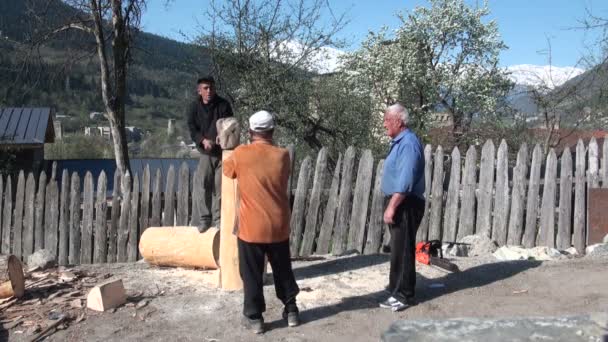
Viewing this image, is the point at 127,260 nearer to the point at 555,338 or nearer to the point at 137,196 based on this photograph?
the point at 137,196

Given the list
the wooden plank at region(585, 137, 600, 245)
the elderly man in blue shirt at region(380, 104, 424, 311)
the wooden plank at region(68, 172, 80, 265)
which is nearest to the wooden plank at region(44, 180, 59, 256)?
the wooden plank at region(68, 172, 80, 265)

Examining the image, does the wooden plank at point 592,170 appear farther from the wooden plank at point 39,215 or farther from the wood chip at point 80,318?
the wooden plank at point 39,215

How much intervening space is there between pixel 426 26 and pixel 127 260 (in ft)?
40.9

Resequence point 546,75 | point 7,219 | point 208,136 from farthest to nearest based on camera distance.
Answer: point 546,75 → point 7,219 → point 208,136

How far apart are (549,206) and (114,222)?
222 inches

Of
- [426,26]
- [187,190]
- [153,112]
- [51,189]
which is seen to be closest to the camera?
[187,190]

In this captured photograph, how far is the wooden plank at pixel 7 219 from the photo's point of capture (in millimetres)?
9359

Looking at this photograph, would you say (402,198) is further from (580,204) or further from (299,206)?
(580,204)

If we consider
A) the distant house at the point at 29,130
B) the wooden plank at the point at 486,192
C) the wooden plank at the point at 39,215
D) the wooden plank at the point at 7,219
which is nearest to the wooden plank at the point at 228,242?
the wooden plank at the point at 486,192

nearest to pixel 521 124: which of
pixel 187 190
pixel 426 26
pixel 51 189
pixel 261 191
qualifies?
pixel 426 26

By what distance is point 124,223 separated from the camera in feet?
27.1

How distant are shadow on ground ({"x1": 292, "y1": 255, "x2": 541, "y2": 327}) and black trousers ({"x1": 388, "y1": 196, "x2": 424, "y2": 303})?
0.28 m

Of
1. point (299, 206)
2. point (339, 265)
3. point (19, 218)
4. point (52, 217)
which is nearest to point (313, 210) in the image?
point (299, 206)

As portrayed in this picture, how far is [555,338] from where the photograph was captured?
7.11ft
